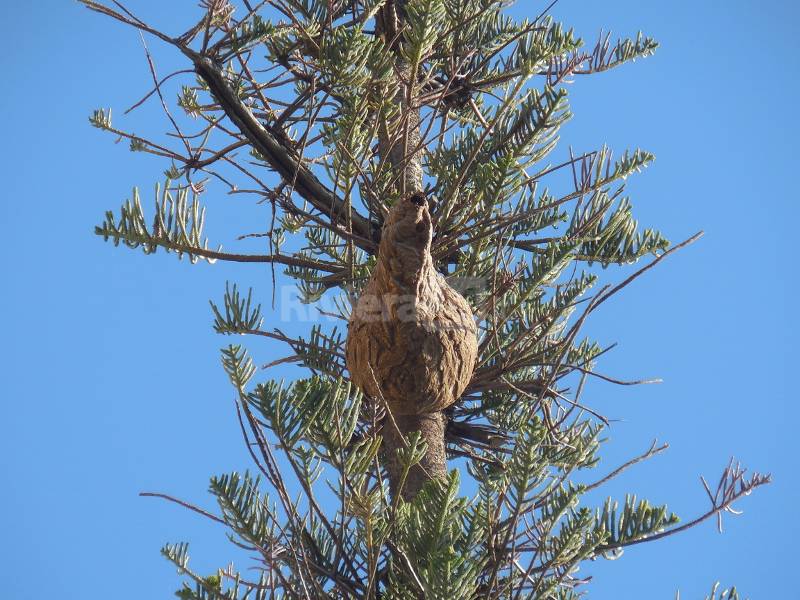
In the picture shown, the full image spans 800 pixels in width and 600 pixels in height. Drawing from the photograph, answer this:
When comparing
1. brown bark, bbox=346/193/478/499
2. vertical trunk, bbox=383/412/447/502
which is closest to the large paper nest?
brown bark, bbox=346/193/478/499

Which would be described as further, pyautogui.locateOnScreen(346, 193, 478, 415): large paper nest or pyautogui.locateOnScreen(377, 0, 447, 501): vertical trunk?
pyautogui.locateOnScreen(377, 0, 447, 501): vertical trunk

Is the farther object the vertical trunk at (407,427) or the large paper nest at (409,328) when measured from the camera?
the vertical trunk at (407,427)

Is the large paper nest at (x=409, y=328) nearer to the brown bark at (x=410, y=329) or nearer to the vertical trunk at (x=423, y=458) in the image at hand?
the brown bark at (x=410, y=329)

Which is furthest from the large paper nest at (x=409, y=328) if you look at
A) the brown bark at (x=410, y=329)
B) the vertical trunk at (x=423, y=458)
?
the vertical trunk at (x=423, y=458)

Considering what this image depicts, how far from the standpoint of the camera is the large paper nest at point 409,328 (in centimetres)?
169

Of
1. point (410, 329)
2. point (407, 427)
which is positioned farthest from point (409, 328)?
point (407, 427)

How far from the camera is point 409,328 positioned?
1734 mm

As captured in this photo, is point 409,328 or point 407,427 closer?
point 409,328

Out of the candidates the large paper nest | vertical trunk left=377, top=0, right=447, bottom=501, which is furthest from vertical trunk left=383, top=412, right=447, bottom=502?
the large paper nest

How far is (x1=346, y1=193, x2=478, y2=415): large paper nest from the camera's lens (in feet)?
5.53

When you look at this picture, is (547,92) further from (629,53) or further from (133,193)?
(133,193)

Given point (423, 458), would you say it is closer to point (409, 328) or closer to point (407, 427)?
point (407, 427)

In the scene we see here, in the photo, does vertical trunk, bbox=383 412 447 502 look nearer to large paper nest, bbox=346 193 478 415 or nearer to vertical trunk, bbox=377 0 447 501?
vertical trunk, bbox=377 0 447 501

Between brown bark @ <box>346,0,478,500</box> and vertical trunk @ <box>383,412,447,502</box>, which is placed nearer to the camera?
brown bark @ <box>346,0,478,500</box>
